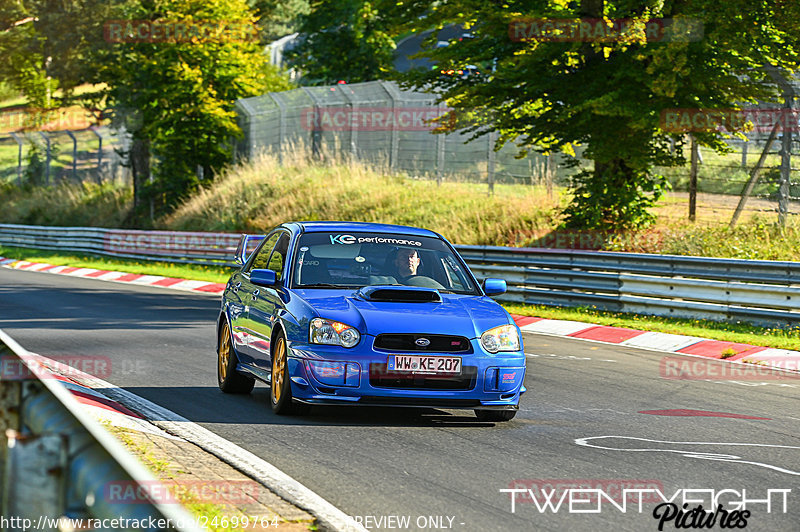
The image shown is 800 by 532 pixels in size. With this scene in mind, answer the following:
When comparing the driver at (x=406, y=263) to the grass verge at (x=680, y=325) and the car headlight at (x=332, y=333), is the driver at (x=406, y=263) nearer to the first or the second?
the car headlight at (x=332, y=333)

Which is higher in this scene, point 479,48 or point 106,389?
point 479,48

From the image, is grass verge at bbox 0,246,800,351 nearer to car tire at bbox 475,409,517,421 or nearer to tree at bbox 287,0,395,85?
car tire at bbox 475,409,517,421

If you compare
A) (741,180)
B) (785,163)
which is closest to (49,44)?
(741,180)

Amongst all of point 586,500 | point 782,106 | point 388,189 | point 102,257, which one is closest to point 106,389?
point 586,500

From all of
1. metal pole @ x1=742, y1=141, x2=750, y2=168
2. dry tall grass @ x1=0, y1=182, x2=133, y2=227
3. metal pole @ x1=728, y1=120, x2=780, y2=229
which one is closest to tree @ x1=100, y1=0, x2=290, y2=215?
dry tall grass @ x1=0, y1=182, x2=133, y2=227

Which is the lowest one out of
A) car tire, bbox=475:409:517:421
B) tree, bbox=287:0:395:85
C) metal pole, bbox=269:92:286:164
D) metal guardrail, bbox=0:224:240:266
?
metal guardrail, bbox=0:224:240:266

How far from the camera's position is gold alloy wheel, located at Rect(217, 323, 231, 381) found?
34.3 feet

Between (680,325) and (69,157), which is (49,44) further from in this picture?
(680,325)

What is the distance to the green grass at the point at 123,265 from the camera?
30.3 metres

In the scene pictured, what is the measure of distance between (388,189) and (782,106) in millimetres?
14531

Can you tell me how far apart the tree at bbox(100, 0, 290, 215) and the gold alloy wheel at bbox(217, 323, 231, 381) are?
103 ft

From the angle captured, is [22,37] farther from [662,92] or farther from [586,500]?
[586,500]

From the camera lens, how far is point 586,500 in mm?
6188

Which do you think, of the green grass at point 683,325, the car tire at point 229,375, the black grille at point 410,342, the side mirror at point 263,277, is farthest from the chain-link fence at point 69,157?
the black grille at point 410,342
